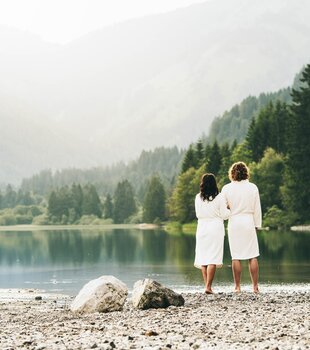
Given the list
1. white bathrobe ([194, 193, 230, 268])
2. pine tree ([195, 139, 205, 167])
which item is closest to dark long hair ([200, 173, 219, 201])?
white bathrobe ([194, 193, 230, 268])

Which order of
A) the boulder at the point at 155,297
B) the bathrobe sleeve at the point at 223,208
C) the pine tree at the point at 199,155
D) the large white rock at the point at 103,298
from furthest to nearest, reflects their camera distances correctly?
the pine tree at the point at 199,155 < the bathrobe sleeve at the point at 223,208 < the large white rock at the point at 103,298 < the boulder at the point at 155,297

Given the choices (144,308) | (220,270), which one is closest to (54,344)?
(144,308)

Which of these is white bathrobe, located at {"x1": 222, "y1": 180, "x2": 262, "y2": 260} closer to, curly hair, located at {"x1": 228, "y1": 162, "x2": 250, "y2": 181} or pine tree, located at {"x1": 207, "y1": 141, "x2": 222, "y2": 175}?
curly hair, located at {"x1": 228, "y1": 162, "x2": 250, "y2": 181}

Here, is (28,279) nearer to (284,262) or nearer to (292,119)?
(284,262)

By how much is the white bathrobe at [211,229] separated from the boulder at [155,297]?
190 centimetres

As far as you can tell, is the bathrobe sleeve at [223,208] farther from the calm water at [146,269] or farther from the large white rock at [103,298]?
the calm water at [146,269]

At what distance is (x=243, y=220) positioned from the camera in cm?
1906

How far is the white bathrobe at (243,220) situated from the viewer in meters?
19.0

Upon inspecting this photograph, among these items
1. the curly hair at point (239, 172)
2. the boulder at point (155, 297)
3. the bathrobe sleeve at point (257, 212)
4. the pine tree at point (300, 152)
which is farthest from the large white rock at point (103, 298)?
the pine tree at point (300, 152)

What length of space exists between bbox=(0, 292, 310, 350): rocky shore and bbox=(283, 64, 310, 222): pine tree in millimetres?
72048

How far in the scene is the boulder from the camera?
17672 millimetres

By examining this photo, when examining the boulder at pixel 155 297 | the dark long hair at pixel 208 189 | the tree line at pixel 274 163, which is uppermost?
the tree line at pixel 274 163

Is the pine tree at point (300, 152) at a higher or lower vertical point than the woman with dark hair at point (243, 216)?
higher

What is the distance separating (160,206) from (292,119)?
8372cm
